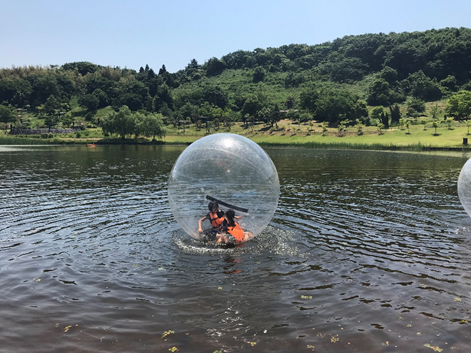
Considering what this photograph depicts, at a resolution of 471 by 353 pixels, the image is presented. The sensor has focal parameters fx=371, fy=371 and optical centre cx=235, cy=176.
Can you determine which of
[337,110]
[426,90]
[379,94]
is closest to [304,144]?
[337,110]

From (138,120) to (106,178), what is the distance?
289ft

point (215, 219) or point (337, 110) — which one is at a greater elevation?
point (337, 110)

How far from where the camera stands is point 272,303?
336 inches

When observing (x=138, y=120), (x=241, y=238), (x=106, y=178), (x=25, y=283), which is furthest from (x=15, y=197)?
(x=138, y=120)

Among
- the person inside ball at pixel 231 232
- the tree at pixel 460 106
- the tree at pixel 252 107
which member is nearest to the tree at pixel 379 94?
the tree at pixel 460 106

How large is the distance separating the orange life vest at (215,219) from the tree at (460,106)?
111m

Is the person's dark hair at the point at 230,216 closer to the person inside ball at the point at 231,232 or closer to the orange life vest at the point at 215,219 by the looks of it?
the person inside ball at the point at 231,232

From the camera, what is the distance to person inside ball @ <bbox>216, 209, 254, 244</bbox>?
11.6 m

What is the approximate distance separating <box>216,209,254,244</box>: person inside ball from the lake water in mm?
367

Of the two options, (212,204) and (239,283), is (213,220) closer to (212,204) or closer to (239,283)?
(212,204)

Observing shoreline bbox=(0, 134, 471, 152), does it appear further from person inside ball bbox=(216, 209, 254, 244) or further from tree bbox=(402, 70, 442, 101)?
tree bbox=(402, 70, 442, 101)

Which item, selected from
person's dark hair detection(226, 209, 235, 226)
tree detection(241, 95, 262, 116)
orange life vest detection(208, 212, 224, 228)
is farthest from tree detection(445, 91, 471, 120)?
orange life vest detection(208, 212, 224, 228)

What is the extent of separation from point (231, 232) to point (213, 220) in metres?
0.81

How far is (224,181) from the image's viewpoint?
11016mm
